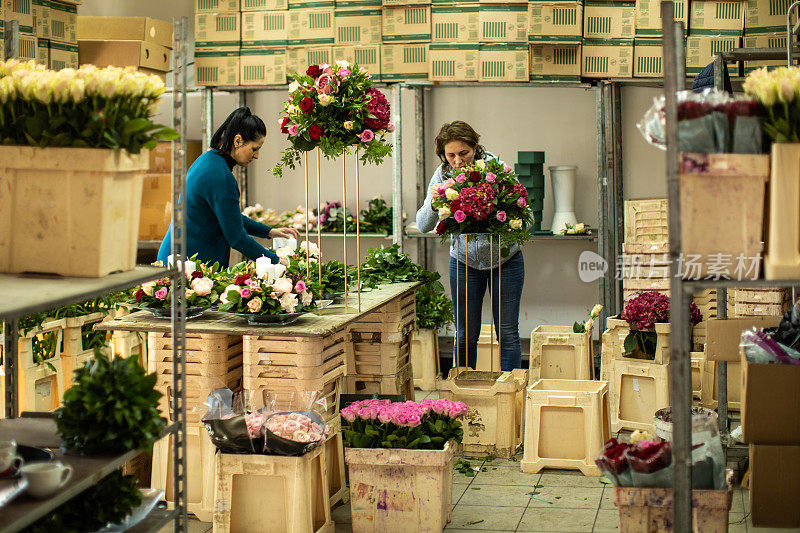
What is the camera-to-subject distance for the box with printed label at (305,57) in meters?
6.17

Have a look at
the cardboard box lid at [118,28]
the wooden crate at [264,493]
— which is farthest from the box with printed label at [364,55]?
the wooden crate at [264,493]

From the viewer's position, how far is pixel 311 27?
20.3ft

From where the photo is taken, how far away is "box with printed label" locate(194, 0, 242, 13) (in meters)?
6.31

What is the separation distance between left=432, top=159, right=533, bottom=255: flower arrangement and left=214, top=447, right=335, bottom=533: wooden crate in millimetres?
1550

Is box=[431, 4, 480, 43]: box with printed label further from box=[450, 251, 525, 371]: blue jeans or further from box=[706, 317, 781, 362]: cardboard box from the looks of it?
box=[706, 317, 781, 362]: cardboard box

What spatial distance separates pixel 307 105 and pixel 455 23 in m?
2.31

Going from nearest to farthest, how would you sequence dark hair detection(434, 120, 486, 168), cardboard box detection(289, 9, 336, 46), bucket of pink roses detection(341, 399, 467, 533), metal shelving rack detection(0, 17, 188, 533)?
metal shelving rack detection(0, 17, 188, 533) < bucket of pink roses detection(341, 399, 467, 533) < dark hair detection(434, 120, 486, 168) < cardboard box detection(289, 9, 336, 46)

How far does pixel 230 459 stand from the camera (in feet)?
10.8

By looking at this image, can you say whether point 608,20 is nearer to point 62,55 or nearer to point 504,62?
point 504,62

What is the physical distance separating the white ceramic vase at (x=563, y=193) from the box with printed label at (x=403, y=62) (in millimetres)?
1115

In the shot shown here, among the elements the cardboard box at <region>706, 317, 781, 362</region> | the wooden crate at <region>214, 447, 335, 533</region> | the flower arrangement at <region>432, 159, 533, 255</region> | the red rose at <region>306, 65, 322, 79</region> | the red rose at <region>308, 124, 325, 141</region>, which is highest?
the red rose at <region>306, 65, 322, 79</region>

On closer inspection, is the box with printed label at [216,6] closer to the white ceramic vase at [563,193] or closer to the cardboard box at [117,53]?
the cardboard box at [117,53]

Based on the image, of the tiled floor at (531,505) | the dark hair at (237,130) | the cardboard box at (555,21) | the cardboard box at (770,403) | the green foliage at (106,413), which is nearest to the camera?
the green foliage at (106,413)

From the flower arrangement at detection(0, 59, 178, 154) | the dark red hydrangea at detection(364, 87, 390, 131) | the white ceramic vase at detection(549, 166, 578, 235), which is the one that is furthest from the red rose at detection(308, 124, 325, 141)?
the white ceramic vase at detection(549, 166, 578, 235)
